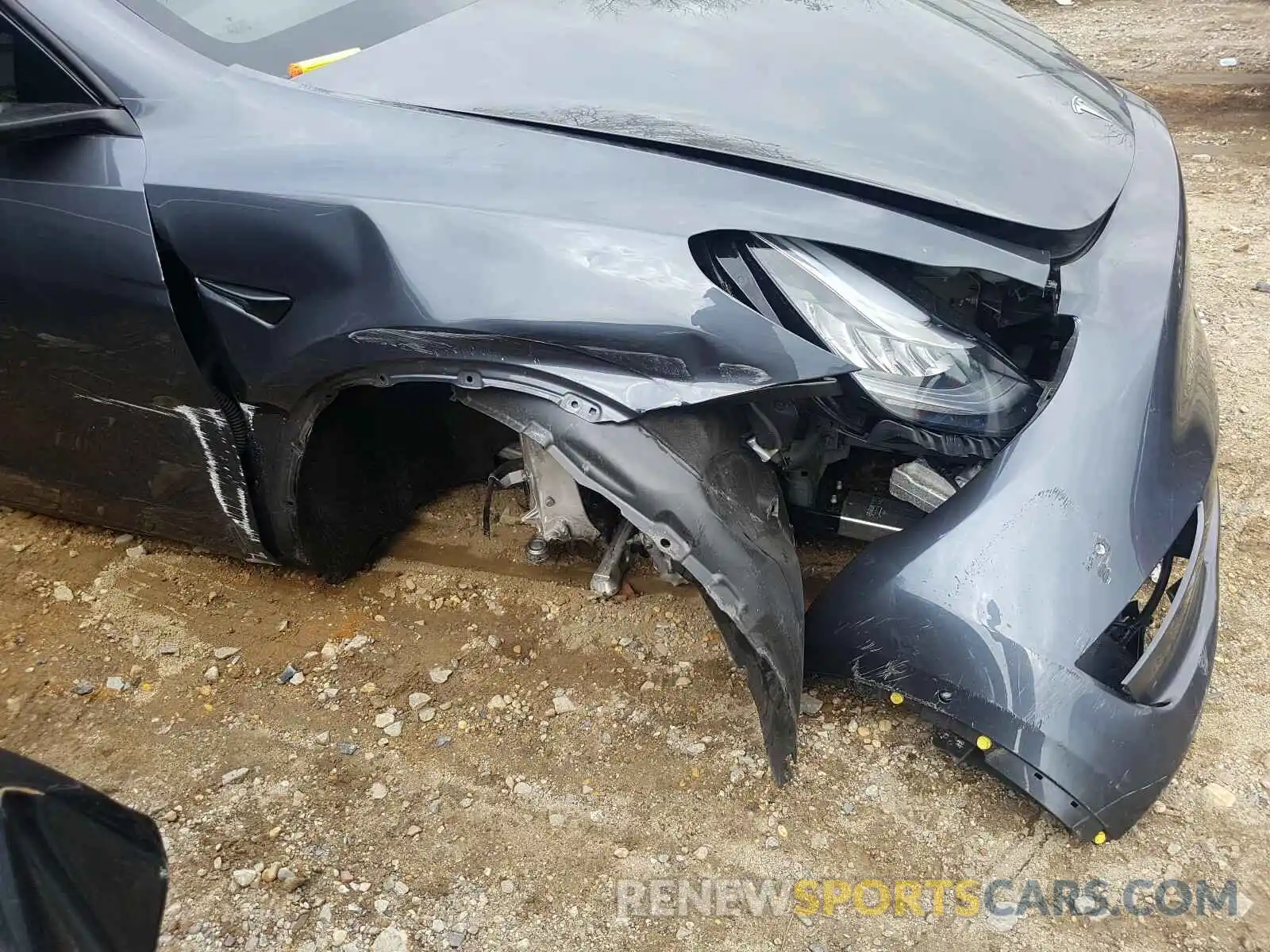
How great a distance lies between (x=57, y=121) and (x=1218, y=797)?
2.56m

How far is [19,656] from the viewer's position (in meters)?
2.42

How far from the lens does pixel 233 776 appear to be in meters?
2.08

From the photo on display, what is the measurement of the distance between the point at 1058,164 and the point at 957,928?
4.85 feet

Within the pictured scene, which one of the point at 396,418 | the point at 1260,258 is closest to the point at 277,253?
the point at 396,418

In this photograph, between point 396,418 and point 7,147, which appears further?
point 396,418

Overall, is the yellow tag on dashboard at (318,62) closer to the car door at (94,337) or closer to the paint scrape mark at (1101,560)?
the car door at (94,337)

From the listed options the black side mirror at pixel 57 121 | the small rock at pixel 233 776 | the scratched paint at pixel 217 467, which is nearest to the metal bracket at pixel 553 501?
the scratched paint at pixel 217 467

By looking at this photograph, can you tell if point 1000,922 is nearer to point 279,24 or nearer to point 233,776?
point 233,776

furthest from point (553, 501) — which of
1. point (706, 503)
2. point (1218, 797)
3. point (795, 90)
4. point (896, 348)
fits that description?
point (1218, 797)

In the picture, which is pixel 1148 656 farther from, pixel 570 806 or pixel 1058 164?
pixel 570 806

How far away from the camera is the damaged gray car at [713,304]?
1605 millimetres

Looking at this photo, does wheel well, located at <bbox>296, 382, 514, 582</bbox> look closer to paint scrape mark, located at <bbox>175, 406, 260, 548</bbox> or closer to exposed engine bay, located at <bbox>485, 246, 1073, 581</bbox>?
paint scrape mark, located at <bbox>175, 406, 260, 548</bbox>

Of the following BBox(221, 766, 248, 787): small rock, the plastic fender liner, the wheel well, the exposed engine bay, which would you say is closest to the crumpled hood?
the exposed engine bay

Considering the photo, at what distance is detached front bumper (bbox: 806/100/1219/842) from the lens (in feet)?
5.27
